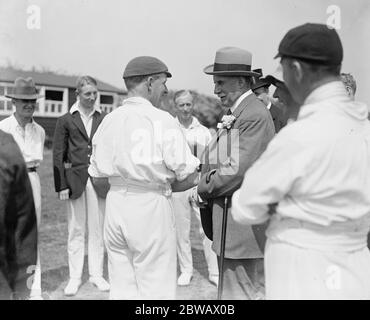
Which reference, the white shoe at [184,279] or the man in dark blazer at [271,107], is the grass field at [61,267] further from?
the man in dark blazer at [271,107]

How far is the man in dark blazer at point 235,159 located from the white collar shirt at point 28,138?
1676 mm

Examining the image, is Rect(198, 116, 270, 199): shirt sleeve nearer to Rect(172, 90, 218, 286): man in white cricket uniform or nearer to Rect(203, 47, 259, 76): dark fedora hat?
Rect(203, 47, 259, 76): dark fedora hat

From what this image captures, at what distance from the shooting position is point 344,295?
1724 mm

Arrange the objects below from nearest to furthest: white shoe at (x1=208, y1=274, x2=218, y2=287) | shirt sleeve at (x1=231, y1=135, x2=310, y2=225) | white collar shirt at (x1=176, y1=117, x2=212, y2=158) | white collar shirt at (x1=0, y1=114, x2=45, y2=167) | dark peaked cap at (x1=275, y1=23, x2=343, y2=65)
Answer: shirt sleeve at (x1=231, y1=135, x2=310, y2=225)
dark peaked cap at (x1=275, y1=23, x2=343, y2=65)
white collar shirt at (x1=0, y1=114, x2=45, y2=167)
white shoe at (x1=208, y1=274, x2=218, y2=287)
white collar shirt at (x1=176, y1=117, x2=212, y2=158)

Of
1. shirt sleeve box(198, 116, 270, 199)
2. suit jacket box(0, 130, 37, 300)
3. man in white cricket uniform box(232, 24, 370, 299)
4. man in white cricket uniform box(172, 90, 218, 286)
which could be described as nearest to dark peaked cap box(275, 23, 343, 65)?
man in white cricket uniform box(232, 24, 370, 299)

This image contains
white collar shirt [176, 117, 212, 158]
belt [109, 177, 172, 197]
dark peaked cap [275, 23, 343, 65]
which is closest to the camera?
dark peaked cap [275, 23, 343, 65]

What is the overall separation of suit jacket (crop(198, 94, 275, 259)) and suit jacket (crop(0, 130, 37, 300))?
1.36 meters

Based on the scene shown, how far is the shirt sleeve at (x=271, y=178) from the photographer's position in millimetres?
1581

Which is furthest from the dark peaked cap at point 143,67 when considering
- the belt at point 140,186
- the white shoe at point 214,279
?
the white shoe at point 214,279

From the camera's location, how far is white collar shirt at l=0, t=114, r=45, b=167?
398cm

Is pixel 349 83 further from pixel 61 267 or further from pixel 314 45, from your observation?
pixel 61 267

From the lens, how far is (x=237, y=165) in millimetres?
2777

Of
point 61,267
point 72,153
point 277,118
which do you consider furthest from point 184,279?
point 277,118

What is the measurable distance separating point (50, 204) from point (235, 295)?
5885 mm
